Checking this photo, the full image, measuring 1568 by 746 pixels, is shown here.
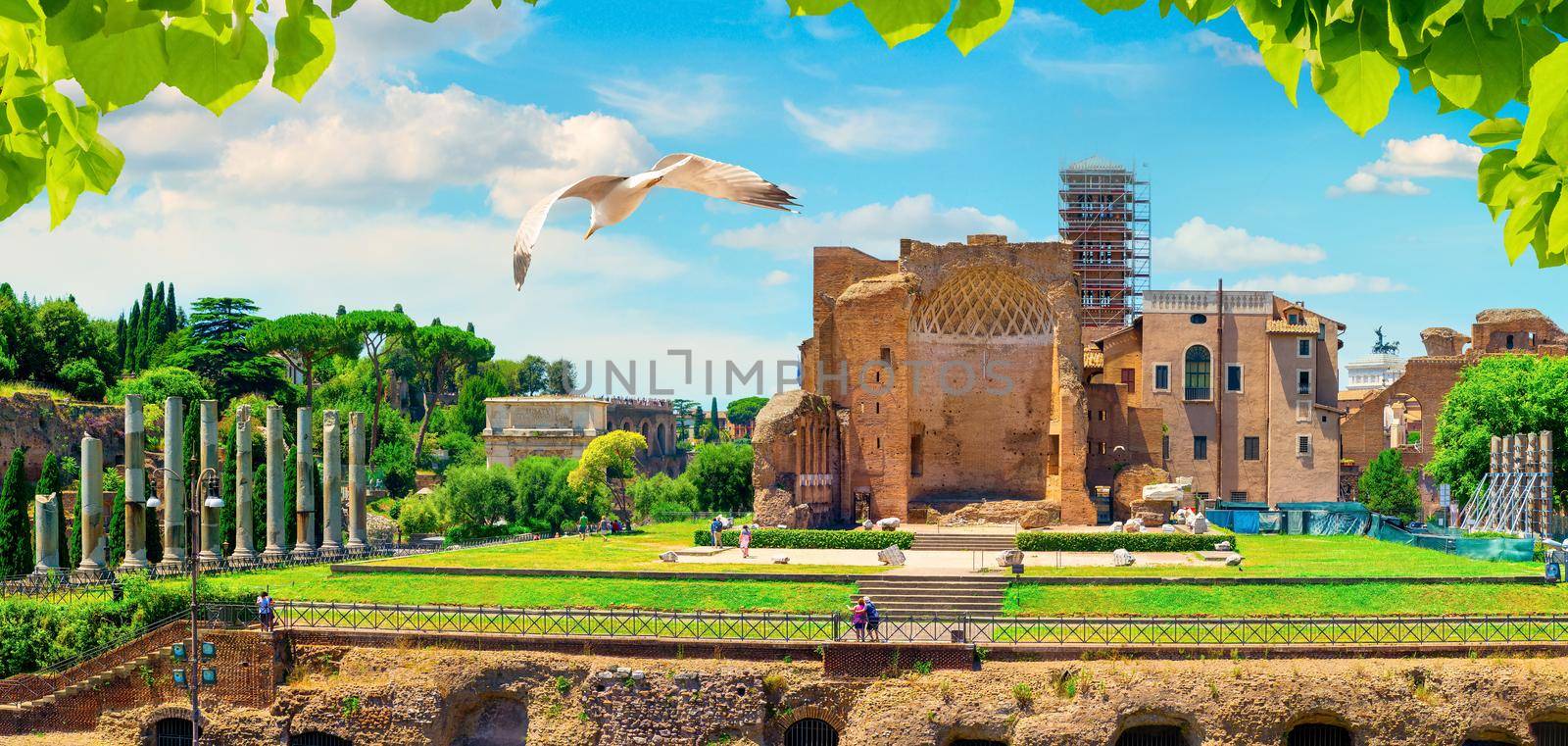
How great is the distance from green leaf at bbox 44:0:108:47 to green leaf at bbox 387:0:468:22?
2.51ft

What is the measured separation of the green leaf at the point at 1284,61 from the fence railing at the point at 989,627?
25.8 metres

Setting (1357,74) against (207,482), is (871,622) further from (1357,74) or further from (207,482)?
(1357,74)

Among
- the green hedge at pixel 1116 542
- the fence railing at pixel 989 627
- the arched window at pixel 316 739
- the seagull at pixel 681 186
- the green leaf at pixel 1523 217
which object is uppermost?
the seagull at pixel 681 186

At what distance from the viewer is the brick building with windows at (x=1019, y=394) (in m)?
49.1

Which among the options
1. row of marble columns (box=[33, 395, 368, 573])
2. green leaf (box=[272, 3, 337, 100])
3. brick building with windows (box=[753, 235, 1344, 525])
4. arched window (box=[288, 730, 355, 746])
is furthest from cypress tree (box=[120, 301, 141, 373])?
green leaf (box=[272, 3, 337, 100])

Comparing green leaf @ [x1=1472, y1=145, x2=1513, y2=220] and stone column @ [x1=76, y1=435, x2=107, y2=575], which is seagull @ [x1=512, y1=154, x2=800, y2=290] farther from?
stone column @ [x1=76, y1=435, x2=107, y2=575]

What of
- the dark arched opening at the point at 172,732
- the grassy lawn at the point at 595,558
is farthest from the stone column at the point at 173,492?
the dark arched opening at the point at 172,732

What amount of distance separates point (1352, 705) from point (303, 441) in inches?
1226

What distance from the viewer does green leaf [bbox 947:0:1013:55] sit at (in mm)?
4473

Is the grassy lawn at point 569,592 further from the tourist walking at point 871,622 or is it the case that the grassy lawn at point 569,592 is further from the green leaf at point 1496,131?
the green leaf at point 1496,131

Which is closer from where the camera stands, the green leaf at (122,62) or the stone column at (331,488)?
the green leaf at (122,62)

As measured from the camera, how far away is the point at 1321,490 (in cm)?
5656

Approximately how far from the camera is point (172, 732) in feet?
104

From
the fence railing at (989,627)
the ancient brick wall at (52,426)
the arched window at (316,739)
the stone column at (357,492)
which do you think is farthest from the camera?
the ancient brick wall at (52,426)
